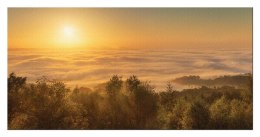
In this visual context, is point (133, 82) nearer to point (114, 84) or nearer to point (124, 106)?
point (114, 84)

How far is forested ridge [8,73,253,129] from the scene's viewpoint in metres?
11.7

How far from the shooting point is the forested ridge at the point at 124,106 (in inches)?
462

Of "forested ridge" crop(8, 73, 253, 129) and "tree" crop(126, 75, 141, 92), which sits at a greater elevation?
"tree" crop(126, 75, 141, 92)

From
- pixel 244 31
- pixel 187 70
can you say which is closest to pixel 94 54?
pixel 187 70

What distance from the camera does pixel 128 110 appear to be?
11906 mm

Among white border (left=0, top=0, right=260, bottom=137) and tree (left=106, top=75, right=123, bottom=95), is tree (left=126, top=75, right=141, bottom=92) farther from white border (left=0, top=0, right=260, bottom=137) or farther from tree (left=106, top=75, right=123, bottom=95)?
white border (left=0, top=0, right=260, bottom=137)

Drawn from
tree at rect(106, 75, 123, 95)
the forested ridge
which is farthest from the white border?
tree at rect(106, 75, 123, 95)

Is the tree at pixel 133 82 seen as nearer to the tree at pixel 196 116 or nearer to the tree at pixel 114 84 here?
the tree at pixel 114 84
